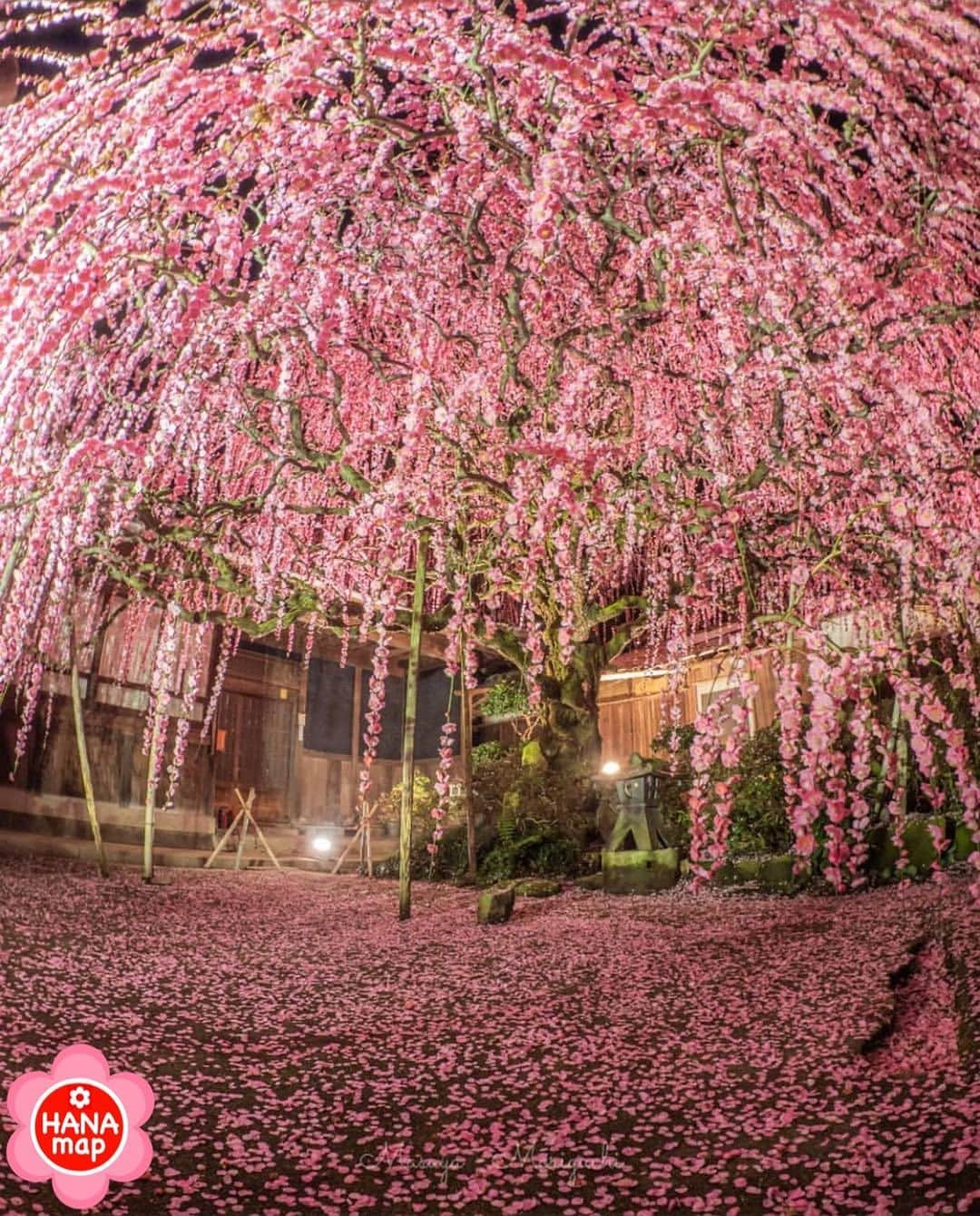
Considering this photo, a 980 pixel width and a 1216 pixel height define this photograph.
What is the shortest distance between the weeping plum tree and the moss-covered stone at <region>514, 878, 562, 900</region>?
7.54ft

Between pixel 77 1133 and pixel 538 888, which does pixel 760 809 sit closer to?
pixel 538 888

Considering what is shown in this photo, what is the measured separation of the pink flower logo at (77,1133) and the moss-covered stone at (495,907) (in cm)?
542

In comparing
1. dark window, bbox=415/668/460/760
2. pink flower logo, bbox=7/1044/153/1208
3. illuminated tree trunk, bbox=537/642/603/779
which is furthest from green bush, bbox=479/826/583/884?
pink flower logo, bbox=7/1044/153/1208

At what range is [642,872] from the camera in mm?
11547

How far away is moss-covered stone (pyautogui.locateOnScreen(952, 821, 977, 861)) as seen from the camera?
33.7 ft

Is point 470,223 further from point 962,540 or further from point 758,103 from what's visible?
point 962,540

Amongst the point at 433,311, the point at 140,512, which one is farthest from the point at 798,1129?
the point at 140,512

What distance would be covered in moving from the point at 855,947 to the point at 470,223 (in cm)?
702

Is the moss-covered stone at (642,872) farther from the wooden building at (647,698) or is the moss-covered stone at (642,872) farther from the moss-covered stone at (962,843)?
the wooden building at (647,698)

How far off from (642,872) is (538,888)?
1419 mm

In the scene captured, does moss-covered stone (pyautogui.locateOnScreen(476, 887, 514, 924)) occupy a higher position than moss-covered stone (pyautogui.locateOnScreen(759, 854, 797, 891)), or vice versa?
moss-covered stone (pyautogui.locateOnScreen(759, 854, 797, 891))

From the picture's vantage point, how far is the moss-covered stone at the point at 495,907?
9.49 m

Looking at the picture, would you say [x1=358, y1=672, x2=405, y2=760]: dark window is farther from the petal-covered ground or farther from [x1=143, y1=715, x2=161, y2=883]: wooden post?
the petal-covered ground

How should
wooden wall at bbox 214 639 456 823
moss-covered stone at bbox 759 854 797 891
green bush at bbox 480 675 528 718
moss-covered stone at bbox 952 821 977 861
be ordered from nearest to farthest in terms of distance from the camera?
moss-covered stone at bbox 952 821 977 861, moss-covered stone at bbox 759 854 797 891, wooden wall at bbox 214 639 456 823, green bush at bbox 480 675 528 718
